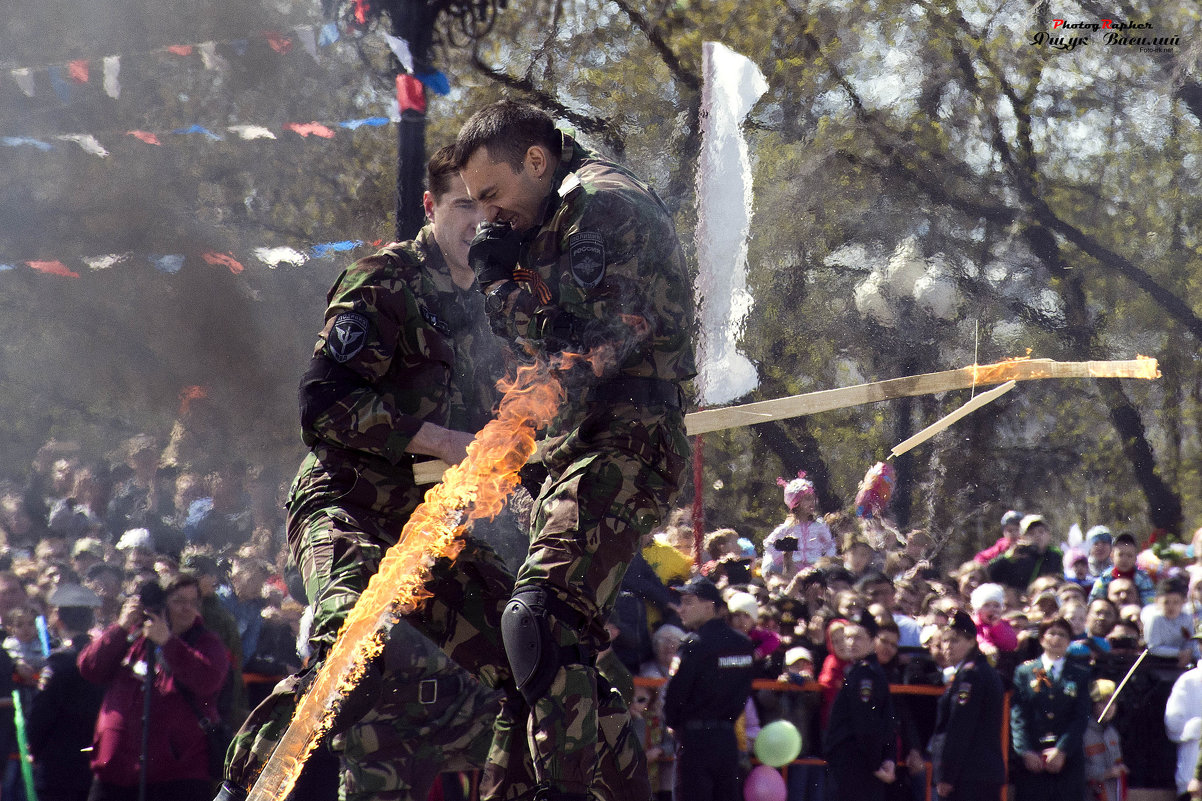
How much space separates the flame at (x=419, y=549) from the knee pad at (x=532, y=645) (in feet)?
1.60

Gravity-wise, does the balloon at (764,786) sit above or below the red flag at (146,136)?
below

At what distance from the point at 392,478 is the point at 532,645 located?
0.97 m

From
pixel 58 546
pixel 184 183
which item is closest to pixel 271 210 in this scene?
pixel 184 183

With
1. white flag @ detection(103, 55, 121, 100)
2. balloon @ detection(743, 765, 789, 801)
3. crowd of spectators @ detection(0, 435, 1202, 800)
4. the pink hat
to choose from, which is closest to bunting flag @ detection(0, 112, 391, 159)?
white flag @ detection(103, 55, 121, 100)

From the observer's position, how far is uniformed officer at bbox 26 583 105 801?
5.13 meters

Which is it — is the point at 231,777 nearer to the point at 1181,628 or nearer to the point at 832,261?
the point at 1181,628

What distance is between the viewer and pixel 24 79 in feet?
32.5

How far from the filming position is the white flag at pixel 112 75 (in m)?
9.89

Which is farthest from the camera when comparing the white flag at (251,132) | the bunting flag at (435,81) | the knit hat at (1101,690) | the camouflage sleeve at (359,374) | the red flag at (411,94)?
the white flag at (251,132)

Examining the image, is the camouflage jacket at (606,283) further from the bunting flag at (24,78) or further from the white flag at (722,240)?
the bunting flag at (24,78)

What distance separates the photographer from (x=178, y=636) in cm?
504

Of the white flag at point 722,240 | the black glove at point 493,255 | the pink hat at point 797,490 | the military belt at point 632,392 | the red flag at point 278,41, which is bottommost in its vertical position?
the pink hat at point 797,490

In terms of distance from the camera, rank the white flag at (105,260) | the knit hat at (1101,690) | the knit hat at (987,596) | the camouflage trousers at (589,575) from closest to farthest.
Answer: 1. the camouflage trousers at (589,575)
2. the knit hat at (1101,690)
3. the knit hat at (987,596)
4. the white flag at (105,260)

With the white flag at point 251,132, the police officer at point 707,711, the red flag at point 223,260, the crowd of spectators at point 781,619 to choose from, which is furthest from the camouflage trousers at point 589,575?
the white flag at point 251,132
